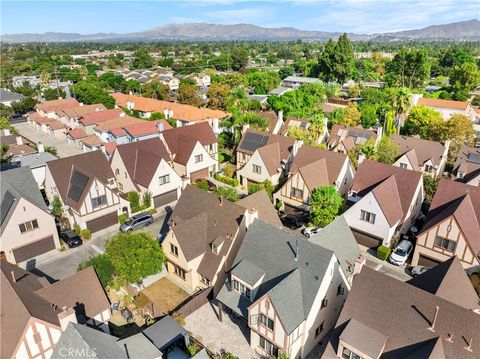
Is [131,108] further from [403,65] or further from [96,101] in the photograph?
[403,65]

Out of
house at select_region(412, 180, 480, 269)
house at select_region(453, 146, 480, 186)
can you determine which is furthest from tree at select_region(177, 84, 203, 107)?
house at select_region(412, 180, 480, 269)

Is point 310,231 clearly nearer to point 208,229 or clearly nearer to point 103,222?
point 208,229

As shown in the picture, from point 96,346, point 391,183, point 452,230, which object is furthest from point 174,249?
point 452,230

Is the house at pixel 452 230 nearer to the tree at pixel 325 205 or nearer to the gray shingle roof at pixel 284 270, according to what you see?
the tree at pixel 325 205

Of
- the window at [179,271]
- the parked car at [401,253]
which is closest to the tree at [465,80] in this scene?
the parked car at [401,253]

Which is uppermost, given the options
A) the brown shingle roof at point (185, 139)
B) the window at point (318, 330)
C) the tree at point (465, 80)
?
the tree at point (465, 80)

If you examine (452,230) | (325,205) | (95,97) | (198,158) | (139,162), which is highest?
(95,97)

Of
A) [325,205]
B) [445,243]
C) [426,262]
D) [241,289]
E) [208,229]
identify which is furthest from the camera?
[325,205]
